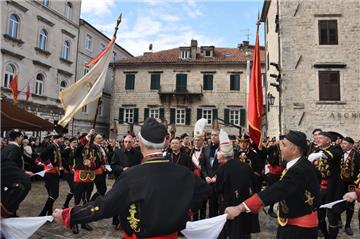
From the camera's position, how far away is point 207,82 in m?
33.6

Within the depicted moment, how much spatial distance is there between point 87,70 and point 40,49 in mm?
7297

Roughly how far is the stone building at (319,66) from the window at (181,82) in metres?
14.7

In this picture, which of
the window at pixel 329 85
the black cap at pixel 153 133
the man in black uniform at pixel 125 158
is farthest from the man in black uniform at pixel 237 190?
the window at pixel 329 85

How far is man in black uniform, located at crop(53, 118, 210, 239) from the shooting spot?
2473 millimetres

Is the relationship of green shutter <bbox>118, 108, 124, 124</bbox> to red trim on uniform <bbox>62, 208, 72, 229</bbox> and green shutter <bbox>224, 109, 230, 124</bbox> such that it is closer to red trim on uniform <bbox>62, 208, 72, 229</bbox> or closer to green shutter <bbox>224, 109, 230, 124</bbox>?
green shutter <bbox>224, 109, 230, 124</bbox>

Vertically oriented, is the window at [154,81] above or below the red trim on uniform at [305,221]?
above

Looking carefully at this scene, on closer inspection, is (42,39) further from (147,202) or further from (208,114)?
(147,202)

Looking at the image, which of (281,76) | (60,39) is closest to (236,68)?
(281,76)

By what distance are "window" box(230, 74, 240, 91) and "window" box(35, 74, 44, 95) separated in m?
18.5

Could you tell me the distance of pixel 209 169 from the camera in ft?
24.7

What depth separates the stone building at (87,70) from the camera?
30508 millimetres

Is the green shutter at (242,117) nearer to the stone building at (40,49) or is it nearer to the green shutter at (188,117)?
the green shutter at (188,117)

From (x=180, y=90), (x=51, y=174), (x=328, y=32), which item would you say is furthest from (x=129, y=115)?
(x=51, y=174)

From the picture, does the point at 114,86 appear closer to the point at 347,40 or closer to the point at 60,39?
the point at 60,39
